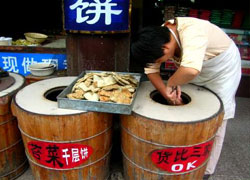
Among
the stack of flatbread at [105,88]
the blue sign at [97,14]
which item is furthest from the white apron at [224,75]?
the blue sign at [97,14]

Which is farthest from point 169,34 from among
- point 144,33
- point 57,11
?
point 57,11

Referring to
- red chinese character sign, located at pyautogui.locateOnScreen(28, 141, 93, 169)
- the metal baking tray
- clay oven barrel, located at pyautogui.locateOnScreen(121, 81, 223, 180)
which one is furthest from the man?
red chinese character sign, located at pyautogui.locateOnScreen(28, 141, 93, 169)

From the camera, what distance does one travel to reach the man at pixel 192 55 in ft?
6.72

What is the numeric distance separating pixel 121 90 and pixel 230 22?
4.57 meters

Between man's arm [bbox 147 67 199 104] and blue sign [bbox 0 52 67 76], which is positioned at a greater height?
man's arm [bbox 147 67 199 104]

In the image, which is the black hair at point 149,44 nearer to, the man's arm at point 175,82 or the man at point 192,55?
the man at point 192,55

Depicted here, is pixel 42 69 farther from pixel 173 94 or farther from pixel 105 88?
pixel 173 94

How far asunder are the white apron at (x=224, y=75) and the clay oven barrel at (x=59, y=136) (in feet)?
4.19

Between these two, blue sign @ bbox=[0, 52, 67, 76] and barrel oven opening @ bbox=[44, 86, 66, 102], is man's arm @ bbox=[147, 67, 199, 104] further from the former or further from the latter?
blue sign @ bbox=[0, 52, 67, 76]

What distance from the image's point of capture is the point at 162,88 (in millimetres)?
2547

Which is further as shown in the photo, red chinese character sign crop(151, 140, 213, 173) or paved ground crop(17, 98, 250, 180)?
paved ground crop(17, 98, 250, 180)

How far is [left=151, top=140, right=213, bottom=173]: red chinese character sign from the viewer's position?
2.25 meters

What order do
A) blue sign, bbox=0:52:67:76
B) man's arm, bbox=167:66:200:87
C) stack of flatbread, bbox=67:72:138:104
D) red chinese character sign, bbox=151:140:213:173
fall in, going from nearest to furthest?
1. man's arm, bbox=167:66:200:87
2. red chinese character sign, bbox=151:140:213:173
3. stack of flatbread, bbox=67:72:138:104
4. blue sign, bbox=0:52:67:76

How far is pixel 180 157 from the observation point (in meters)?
2.29
